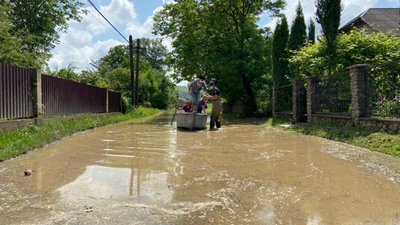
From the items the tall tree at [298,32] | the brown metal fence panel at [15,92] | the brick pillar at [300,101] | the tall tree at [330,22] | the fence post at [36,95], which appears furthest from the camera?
the tall tree at [298,32]

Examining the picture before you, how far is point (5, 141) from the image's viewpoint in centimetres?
843

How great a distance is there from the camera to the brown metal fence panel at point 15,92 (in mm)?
10586

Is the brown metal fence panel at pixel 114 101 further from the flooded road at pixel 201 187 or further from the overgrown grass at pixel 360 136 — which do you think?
the flooded road at pixel 201 187

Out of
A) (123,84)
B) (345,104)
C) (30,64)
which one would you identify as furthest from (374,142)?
(123,84)

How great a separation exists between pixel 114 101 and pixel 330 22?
16.1m

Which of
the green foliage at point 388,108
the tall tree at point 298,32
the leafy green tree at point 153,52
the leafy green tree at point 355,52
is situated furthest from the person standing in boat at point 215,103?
the leafy green tree at point 153,52

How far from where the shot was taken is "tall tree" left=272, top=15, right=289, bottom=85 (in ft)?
67.5

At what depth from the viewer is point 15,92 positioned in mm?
11266

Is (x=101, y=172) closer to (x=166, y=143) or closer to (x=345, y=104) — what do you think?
(x=166, y=143)

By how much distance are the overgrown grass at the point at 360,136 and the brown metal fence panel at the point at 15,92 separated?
28.1 feet

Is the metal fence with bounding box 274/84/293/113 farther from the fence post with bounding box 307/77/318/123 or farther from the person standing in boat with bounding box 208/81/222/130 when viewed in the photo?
the person standing in boat with bounding box 208/81/222/130

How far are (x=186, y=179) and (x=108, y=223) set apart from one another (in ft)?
6.60

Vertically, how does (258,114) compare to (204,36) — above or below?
below

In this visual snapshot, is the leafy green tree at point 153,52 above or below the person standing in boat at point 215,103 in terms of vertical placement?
above
